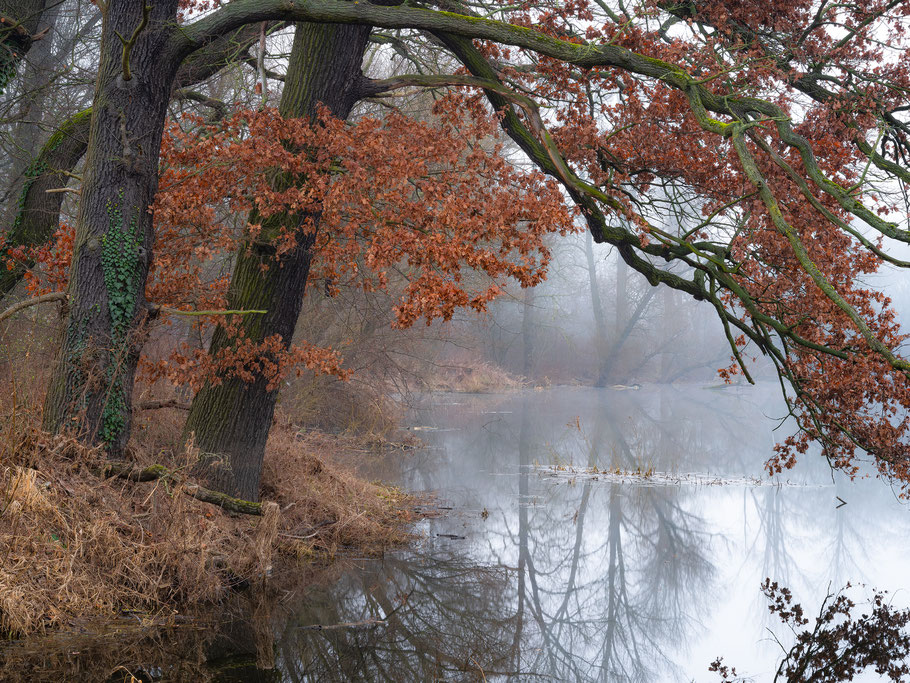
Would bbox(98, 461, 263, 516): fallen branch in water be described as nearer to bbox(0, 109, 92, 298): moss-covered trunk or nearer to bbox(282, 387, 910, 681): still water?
bbox(282, 387, 910, 681): still water

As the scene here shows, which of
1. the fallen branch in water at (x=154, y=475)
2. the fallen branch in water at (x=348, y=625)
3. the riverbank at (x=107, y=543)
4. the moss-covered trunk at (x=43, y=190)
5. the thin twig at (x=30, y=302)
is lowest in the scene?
the fallen branch in water at (x=348, y=625)

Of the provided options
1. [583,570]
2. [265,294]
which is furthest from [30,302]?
[583,570]

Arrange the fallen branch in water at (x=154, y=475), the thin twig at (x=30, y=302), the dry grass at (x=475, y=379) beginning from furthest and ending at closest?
the dry grass at (x=475, y=379), the fallen branch in water at (x=154, y=475), the thin twig at (x=30, y=302)

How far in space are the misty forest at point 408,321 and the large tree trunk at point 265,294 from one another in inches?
1.3

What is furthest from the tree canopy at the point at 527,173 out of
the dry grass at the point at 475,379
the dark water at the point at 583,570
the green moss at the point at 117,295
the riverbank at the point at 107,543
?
the dry grass at the point at 475,379

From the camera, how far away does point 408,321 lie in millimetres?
6750

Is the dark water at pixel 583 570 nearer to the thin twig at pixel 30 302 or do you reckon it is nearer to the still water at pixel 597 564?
the still water at pixel 597 564

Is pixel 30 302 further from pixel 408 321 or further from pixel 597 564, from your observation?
pixel 597 564

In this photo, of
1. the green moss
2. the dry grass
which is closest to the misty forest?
the green moss

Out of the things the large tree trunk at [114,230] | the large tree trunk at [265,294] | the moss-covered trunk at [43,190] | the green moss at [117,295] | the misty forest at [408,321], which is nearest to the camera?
the misty forest at [408,321]

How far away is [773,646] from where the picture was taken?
23.5 ft

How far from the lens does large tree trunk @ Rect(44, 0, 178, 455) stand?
7.30 metres

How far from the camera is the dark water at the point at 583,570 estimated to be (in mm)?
6480

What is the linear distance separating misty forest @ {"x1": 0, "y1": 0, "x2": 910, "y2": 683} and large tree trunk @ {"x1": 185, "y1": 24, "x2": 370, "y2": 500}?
33mm
